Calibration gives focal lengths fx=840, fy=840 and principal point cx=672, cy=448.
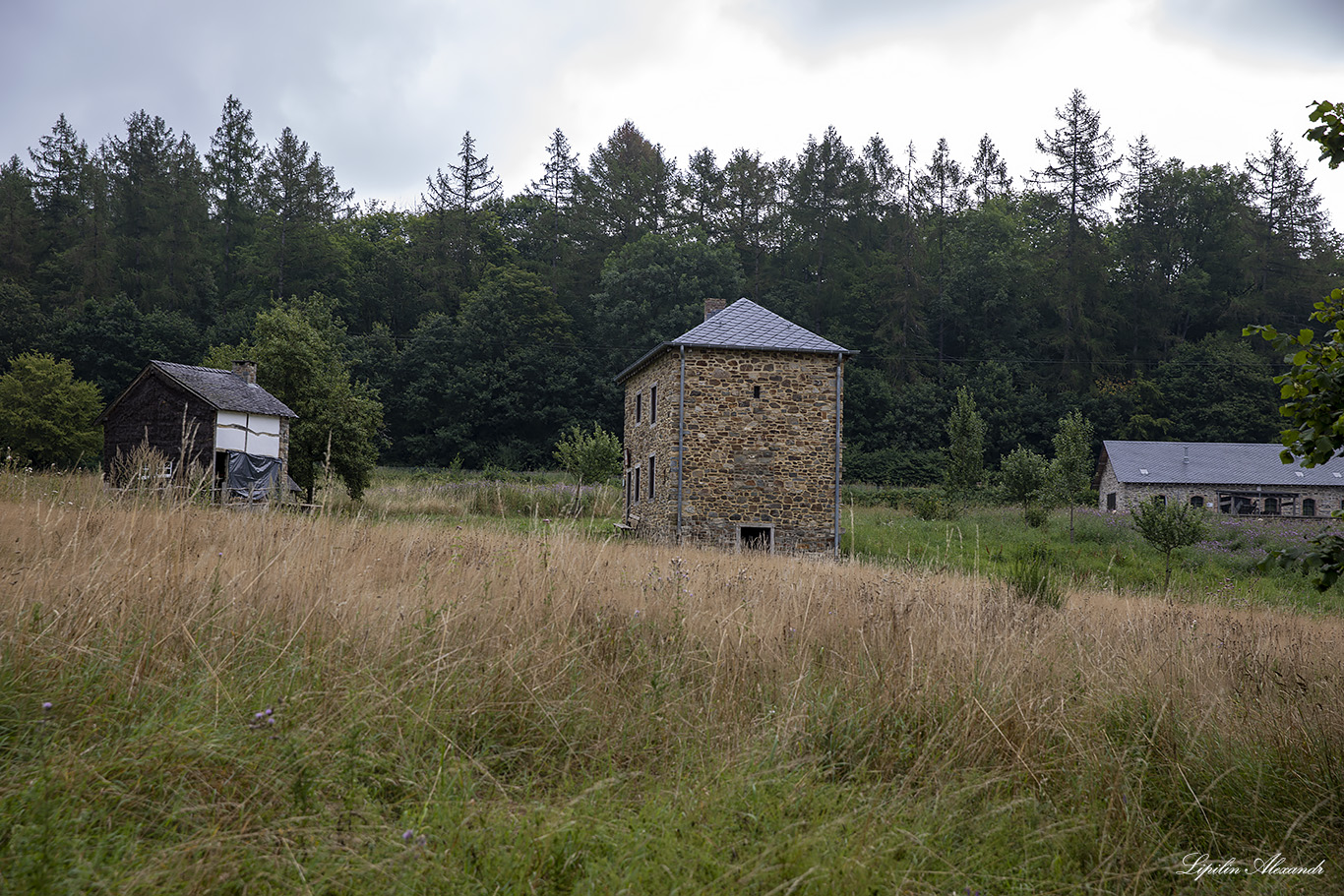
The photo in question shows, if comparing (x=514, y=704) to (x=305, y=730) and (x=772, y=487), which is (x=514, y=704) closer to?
(x=305, y=730)

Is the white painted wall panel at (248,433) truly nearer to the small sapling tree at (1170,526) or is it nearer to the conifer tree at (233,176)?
the small sapling tree at (1170,526)

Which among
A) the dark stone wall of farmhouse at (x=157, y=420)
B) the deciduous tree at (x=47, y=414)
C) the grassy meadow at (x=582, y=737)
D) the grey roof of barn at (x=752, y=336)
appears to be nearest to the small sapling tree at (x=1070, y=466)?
the grey roof of barn at (x=752, y=336)

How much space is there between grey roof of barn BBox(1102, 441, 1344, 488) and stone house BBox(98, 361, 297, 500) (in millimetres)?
32840

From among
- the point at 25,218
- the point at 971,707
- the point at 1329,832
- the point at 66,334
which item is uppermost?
the point at 25,218

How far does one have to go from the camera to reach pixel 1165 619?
21.5ft

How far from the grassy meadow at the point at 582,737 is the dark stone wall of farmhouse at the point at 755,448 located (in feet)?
50.1

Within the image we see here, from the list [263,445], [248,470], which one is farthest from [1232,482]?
[248,470]

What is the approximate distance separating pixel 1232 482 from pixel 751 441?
25860mm

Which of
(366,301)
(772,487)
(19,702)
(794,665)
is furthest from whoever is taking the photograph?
(366,301)

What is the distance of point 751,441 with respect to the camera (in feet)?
68.7

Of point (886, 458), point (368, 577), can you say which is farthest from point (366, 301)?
point (368, 577)

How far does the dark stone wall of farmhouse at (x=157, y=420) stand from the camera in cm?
2241

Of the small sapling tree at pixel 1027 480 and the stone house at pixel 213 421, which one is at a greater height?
the stone house at pixel 213 421

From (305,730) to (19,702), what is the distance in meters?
0.98
